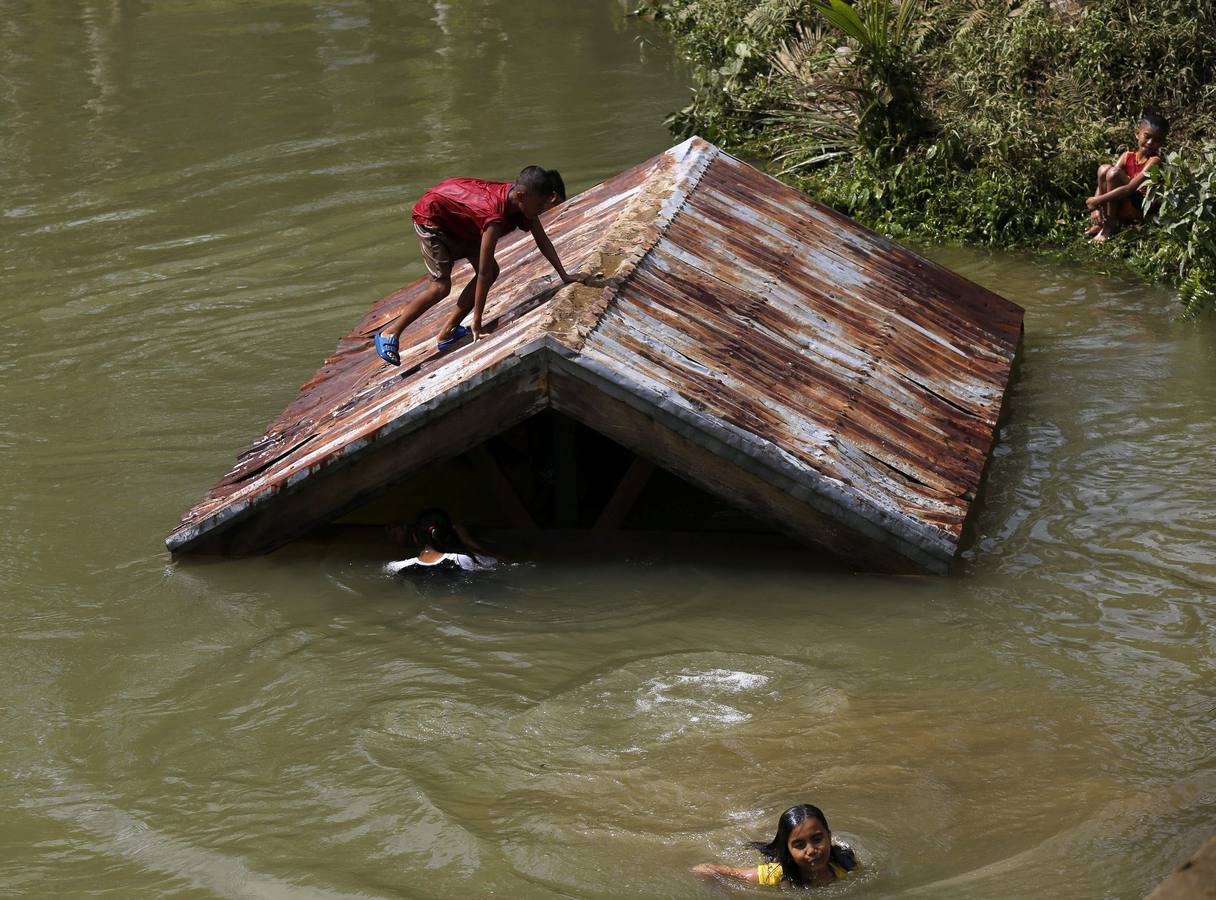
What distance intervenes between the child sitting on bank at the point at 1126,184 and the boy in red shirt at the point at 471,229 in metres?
6.01

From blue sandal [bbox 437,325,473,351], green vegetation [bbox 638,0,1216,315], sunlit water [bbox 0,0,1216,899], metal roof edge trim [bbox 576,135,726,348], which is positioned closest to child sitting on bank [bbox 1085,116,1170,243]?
green vegetation [bbox 638,0,1216,315]

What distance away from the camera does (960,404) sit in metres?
8.30

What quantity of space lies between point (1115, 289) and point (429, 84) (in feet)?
34.6

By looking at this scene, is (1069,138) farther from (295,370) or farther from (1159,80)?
(295,370)

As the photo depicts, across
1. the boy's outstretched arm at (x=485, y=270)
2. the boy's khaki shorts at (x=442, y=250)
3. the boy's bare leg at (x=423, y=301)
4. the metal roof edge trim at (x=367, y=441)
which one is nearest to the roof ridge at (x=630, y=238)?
the metal roof edge trim at (x=367, y=441)

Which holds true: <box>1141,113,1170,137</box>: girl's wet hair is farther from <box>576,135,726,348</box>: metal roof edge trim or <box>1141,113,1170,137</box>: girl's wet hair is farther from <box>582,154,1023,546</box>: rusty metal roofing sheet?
<box>576,135,726,348</box>: metal roof edge trim

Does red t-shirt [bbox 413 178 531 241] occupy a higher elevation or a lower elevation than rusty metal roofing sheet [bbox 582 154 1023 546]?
higher

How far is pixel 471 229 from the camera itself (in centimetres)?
815

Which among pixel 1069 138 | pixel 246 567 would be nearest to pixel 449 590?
pixel 246 567

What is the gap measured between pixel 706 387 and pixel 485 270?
4.67 ft

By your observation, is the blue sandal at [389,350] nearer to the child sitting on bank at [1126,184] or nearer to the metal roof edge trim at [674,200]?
the metal roof edge trim at [674,200]

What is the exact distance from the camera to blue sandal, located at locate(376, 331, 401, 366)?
8.25m

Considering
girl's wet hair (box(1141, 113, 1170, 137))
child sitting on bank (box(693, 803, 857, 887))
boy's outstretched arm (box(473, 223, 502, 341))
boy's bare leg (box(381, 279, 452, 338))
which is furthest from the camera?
girl's wet hair (box(1141, 113, 1170, 137))

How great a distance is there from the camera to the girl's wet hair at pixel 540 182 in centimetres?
740
